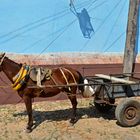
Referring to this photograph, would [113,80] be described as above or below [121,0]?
below

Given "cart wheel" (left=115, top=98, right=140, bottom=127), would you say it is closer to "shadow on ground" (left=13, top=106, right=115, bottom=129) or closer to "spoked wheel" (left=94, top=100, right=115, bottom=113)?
"shadow on ground" (left=13, top=106, right=115, bottom=129)

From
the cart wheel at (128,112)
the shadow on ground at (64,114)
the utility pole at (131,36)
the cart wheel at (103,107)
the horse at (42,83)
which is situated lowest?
the shadow on ground at (64,114)

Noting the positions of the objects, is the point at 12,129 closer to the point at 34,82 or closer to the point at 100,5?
the point at 34,82

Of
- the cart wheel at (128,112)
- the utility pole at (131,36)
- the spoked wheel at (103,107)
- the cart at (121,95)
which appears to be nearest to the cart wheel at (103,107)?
the spoked wheel at (103,107)

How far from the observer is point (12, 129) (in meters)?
9.16

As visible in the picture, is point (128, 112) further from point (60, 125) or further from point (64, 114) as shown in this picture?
point (64, 114)

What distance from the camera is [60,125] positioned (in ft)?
31.1

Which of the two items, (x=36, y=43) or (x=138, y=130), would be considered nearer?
(x=138, y=130)

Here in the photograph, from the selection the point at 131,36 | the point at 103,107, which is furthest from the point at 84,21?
the point at 103,107

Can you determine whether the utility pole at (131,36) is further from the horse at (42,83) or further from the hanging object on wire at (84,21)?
the horse at (42,83)

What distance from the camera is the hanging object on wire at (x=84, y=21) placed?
11377mm

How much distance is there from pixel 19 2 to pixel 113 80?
305cm

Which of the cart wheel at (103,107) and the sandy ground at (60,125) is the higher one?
the cart wheel at (103,107)

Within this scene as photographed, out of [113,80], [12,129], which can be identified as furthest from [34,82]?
[113,80]
